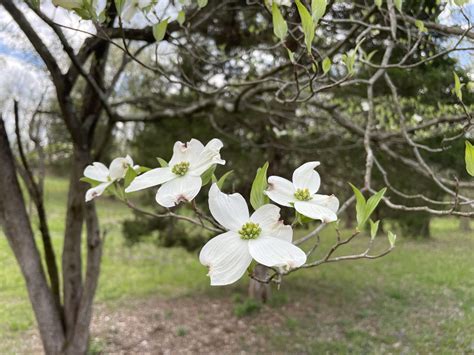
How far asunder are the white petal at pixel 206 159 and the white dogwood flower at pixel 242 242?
18 millimetres

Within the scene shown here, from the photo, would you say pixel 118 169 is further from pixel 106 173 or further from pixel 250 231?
pixel 250 231

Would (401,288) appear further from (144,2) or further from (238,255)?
(238,255)

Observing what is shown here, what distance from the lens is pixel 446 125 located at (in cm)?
90

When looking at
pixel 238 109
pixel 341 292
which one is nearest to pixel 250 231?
pixel 238 109

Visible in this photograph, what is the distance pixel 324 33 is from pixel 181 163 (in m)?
0.96

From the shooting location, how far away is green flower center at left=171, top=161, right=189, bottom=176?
0.28m

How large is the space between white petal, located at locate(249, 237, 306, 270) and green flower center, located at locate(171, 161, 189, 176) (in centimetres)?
7

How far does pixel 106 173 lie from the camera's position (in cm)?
39

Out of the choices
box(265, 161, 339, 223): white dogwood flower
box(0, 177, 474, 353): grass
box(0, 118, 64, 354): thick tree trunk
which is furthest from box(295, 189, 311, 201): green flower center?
box(0, 118, 64, 354): thick tree trunk

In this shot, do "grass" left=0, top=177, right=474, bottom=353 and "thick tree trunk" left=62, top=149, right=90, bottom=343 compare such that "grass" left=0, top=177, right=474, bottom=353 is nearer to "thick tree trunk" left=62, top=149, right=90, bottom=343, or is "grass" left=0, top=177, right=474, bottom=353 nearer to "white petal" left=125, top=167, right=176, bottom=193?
"thick tree trunk" left=62, top=149, right=90, bottom=343

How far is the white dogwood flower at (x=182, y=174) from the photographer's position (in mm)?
267

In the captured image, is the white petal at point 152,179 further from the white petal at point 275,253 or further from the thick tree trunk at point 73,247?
the thick tree trunk at point 73,247

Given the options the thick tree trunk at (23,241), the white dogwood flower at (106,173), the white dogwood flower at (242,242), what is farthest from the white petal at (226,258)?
the thick tree trunk at (23,241)

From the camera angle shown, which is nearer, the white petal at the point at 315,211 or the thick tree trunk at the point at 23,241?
the white petal at the point at 315,211
